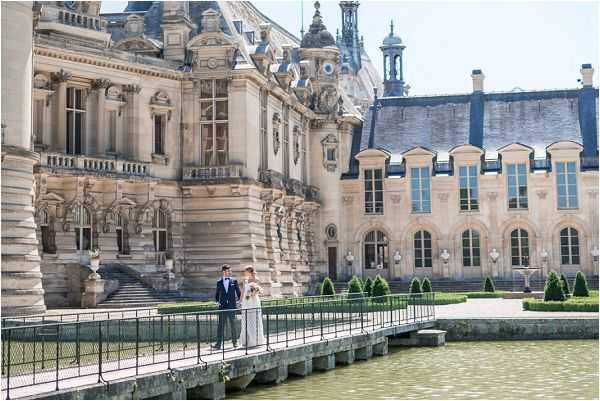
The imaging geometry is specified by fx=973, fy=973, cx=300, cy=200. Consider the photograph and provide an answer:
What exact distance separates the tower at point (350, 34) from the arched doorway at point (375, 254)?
48579mm

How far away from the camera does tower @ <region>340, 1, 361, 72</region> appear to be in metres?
117

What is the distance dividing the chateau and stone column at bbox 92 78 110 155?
3.9 inches

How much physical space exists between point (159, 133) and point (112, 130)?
2.94m

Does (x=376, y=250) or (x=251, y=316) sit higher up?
(x=376, y=250)

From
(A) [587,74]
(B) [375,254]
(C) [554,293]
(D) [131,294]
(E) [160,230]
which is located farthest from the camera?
(A) [587,74]

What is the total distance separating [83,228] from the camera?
45.2 metres

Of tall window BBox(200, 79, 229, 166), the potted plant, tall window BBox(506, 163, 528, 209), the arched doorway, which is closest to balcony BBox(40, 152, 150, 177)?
tall window BBox(200, 79, 229, 166)

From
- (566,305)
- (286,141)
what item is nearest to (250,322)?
(566,305)

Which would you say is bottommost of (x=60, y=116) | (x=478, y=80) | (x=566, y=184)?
(x=566, y=184)

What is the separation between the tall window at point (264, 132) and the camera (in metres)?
53.0

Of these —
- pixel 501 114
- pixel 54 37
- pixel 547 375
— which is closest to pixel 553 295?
pixel 547 375

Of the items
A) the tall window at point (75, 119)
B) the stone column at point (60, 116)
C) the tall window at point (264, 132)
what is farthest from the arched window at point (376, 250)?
the stone column at point (60, 116)

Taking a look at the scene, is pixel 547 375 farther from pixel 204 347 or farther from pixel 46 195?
pixel 46 195

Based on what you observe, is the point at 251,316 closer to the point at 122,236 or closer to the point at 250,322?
the point at 250,322
